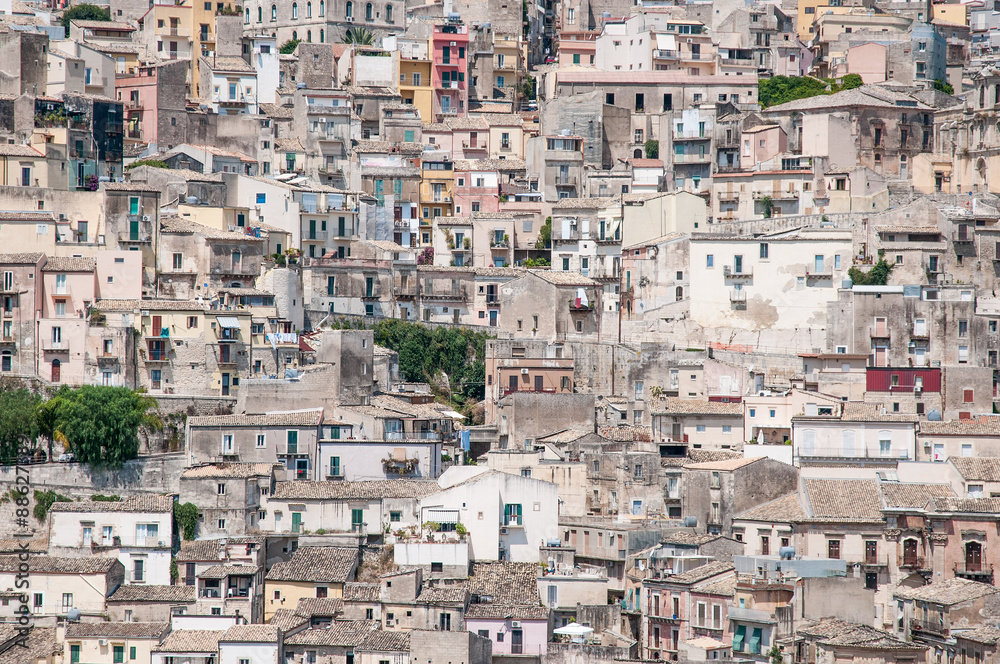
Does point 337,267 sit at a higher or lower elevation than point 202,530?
higher

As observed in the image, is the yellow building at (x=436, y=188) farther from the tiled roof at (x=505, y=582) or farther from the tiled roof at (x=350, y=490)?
the tiled roof at (x=505, y=582)

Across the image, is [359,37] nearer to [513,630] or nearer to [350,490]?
[350,490]

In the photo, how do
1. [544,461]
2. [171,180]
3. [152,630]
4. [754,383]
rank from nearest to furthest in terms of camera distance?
[152,630]
[544,461]
[754,383]
[171,180]

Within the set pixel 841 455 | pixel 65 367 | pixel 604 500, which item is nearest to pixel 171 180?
pixel 65 367

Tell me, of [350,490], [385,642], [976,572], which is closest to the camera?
[385,642]

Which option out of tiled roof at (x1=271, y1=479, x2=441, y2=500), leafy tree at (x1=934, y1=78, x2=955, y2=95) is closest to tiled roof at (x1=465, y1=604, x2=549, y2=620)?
tiled roof at (x1=271, y1=479, x2=441, y2=500)

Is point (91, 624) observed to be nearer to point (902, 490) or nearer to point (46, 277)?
point (46, 277)

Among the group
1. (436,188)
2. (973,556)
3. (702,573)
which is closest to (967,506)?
(973,556)
